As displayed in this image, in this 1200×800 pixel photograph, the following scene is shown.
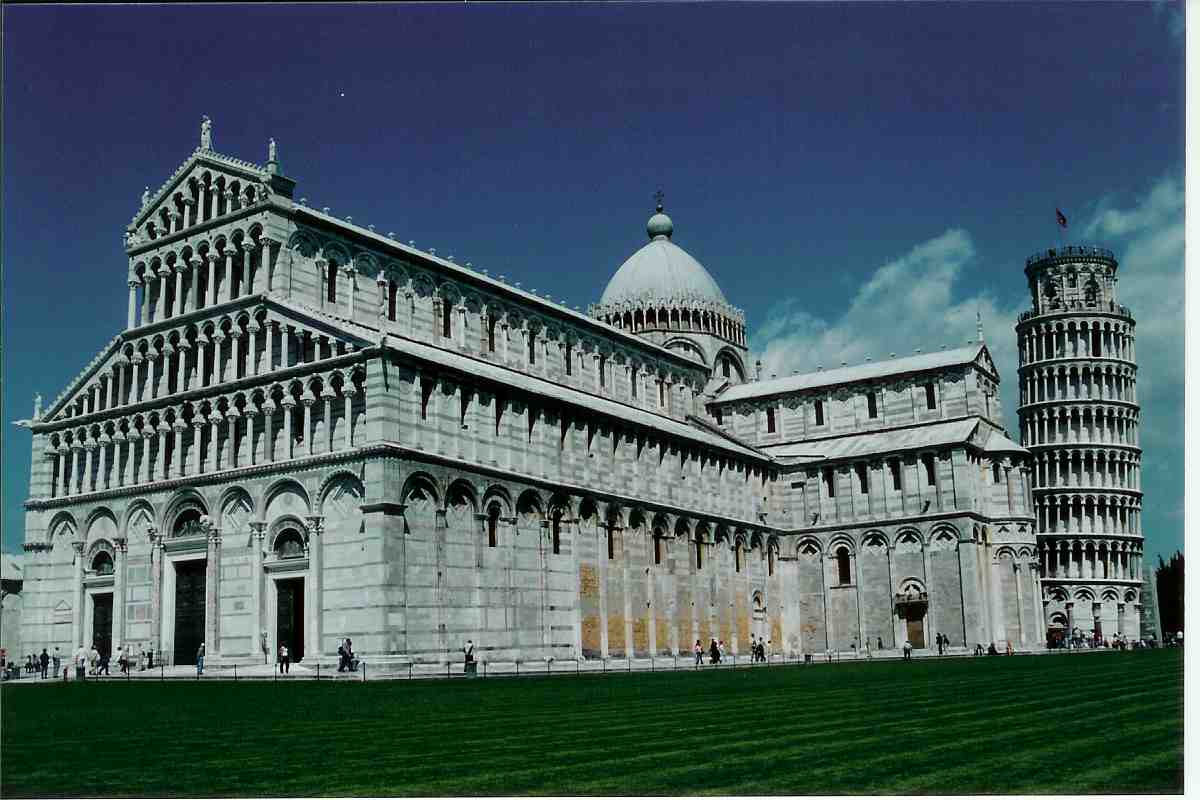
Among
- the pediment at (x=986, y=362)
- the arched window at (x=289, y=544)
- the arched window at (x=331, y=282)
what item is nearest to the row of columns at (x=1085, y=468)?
the pediment at (x=986, y=362)

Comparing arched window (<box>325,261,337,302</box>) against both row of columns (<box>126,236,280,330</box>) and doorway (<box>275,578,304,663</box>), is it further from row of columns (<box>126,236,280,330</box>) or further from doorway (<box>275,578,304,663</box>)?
doorway (<box>275,578,304,663</box>)

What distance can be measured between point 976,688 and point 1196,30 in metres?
14.9

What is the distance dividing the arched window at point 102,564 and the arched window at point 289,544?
34.0 feet

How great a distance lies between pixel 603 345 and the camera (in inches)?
2835

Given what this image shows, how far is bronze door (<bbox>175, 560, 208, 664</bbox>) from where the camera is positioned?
50.4 m

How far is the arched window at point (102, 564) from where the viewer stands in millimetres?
53963

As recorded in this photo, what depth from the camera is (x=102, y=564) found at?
5431cm

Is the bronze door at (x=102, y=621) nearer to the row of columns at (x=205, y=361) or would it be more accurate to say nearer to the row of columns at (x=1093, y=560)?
the row of columns at (x=205, y=361)

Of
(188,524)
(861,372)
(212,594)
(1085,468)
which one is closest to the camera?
(212,594)

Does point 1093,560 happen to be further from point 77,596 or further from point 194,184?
point 77,596

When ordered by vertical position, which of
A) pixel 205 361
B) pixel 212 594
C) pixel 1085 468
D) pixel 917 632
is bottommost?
pixel 917 632

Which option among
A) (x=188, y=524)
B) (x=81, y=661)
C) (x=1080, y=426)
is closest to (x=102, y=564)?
(x=81, y=661)

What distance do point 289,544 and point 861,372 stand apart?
4366cm

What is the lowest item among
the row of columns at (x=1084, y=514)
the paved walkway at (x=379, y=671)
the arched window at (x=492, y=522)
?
the paved walkway at (x=379, y=671)
